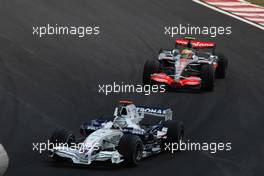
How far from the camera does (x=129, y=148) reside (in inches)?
719

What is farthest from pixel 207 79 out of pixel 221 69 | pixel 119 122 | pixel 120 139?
pixel 120 139

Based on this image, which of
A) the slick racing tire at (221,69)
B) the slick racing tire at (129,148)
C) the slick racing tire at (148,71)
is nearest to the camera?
the slick racing tire at (129,148)

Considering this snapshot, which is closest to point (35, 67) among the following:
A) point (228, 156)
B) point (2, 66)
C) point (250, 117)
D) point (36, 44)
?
point (2, 66)

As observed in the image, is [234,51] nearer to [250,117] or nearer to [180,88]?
[180,88]

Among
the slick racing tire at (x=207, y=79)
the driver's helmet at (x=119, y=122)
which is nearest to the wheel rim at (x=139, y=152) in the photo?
A: the driver's helmet at (x=119, y=122)

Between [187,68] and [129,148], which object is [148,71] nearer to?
[187,68]

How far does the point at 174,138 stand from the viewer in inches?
789

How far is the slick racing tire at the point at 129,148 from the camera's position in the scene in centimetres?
1827

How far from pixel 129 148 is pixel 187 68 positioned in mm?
9492

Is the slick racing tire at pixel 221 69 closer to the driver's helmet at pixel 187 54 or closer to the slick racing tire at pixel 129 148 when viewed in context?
the driver's helmet at pixel 187 54

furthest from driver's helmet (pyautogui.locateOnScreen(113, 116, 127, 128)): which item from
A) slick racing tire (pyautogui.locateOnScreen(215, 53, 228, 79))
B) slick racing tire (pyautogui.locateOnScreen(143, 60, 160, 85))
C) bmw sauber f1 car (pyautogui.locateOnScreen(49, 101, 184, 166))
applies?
slick racing tire (pyautogui.locateOnScreen(215, 53, 228, 79))

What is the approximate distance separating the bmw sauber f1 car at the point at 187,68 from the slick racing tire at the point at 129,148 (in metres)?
7.96

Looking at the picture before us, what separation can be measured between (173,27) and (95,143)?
1602cm

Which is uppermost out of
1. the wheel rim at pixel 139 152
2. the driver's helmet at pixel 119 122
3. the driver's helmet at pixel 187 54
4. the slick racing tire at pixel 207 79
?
the driver's helmet at pixel 187 54
